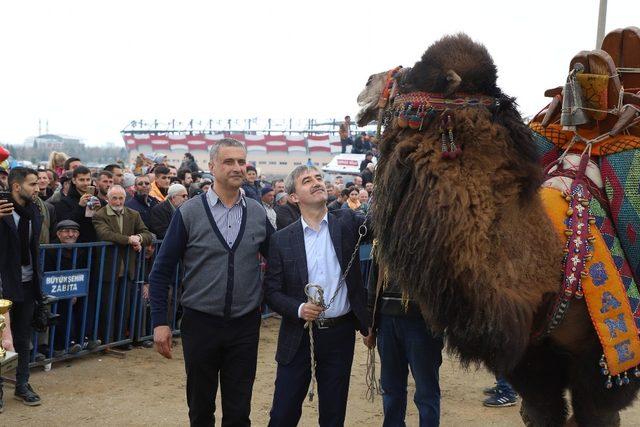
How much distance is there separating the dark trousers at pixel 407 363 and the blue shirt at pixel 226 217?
3.50ft

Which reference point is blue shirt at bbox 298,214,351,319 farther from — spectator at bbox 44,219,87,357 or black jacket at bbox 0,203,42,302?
spectator at bbox 44,219,87,357

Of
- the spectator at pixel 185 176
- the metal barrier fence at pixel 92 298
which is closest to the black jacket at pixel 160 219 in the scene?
the metal barrier fence at pixel 92 298

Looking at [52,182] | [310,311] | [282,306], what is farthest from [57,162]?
[310,311]

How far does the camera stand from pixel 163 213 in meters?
8.41

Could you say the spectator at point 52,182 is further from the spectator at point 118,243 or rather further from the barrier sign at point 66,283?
the barrier sign at point 66,283

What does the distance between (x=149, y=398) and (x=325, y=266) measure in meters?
2.83

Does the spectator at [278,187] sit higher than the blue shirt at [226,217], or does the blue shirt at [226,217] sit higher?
the blue shirt at [226,217]

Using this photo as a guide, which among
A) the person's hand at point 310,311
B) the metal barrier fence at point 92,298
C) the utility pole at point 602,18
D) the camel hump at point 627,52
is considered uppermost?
the utility pole at point 602,18

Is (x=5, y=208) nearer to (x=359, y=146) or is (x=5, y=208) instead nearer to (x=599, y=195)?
(x=599, y=195)

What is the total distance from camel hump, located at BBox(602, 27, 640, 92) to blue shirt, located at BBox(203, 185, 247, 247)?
8.15 feet

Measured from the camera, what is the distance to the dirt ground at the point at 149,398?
223 inches

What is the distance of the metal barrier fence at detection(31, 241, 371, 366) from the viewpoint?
6.82 metres

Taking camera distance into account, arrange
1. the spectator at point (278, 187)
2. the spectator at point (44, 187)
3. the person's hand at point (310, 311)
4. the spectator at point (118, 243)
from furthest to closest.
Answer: the spectator at point (278, 187) < the spectator at point (44, 187) < the spectator at point (118, 243) < the person's hand at point (310, 311)

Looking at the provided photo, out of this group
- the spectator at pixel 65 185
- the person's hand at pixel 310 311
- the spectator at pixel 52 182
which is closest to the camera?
the person's hand at pixel 310 311
